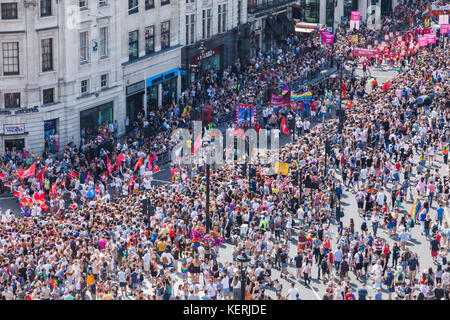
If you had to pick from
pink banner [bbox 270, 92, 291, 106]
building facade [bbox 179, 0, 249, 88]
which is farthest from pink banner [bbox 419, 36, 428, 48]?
pink banner [bbox 270, 92, 291, 106]

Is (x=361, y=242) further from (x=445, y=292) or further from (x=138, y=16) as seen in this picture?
(x=138, y=16)

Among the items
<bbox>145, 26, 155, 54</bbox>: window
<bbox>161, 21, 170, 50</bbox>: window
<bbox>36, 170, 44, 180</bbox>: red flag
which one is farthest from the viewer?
<bbox>161, 21, 170, 50</bbox>: window

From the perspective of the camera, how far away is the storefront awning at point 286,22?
3121 inches

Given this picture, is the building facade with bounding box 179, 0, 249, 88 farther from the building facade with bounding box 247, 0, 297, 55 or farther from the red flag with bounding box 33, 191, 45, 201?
the red flag with bounding box 33, 191, 45, 201

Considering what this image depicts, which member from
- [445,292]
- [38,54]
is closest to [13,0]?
[38,54]

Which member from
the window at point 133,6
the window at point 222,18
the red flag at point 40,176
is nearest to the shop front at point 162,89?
the window at point 133,6

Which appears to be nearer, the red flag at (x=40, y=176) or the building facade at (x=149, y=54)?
the red flag at (x=40, y=176)

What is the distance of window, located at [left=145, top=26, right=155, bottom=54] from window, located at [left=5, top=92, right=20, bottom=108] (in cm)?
1220

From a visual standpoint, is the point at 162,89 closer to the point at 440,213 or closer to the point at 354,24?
the point at 440,213

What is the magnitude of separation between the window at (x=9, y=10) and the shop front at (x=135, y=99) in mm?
10623

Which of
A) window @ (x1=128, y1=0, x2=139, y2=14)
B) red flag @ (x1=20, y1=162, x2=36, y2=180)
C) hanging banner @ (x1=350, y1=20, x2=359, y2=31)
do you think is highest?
window @ (x1=128, y1=0, x2=139, y2=14)

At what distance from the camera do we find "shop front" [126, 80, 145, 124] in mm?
57562

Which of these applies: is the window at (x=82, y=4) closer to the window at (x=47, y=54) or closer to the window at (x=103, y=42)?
the window at (x=103, y=42)

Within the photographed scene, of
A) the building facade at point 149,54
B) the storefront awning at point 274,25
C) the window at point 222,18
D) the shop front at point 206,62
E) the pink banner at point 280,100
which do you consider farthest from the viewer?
the storefront awning at point 274,25
